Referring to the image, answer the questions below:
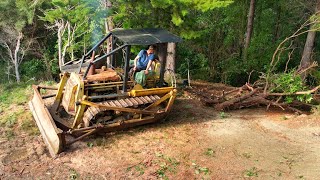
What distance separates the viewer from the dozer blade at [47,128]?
705 centimetres

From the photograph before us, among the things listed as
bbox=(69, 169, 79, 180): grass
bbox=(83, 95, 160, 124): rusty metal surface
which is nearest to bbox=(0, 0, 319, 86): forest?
bbox=(83, 95, 160, 124): rusty metal surface

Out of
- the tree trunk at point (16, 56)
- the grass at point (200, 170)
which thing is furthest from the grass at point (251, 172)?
the tree trunk at point (16, 56)

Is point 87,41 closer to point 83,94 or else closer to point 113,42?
point 113,42

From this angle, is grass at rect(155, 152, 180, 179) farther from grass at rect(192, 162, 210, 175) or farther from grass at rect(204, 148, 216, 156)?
grass at rect(204, 148, 216, 156)

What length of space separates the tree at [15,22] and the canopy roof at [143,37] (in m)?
10.6

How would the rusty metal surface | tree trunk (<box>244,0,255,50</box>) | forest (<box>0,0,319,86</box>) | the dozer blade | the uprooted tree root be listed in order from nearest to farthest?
1. the dozer blade
2. the rusty metal surface
3. the uprooted tree root
4. forest (<box>0,0,319,86</box>)
5. tree trunk (<box>244,0,255,50</box>)

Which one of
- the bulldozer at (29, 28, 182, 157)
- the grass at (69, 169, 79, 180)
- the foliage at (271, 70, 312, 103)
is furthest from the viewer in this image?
the foliage at (271, 70, 312, 103)

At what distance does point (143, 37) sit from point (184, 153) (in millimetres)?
2837

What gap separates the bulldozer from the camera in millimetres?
7650

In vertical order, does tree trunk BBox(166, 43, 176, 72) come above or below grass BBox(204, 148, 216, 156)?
above

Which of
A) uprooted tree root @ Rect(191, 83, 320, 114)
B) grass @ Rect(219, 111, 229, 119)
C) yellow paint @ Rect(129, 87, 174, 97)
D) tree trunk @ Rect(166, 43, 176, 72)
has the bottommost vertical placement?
grass @ Rect(219, 111, 229, 119)

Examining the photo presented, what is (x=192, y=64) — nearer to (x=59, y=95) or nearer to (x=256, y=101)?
(x=256, y=101)

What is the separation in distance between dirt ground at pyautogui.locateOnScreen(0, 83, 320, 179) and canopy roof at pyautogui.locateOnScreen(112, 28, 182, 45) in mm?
2127

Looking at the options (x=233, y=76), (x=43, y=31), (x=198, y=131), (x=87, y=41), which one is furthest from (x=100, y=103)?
(x=43, y=31)
